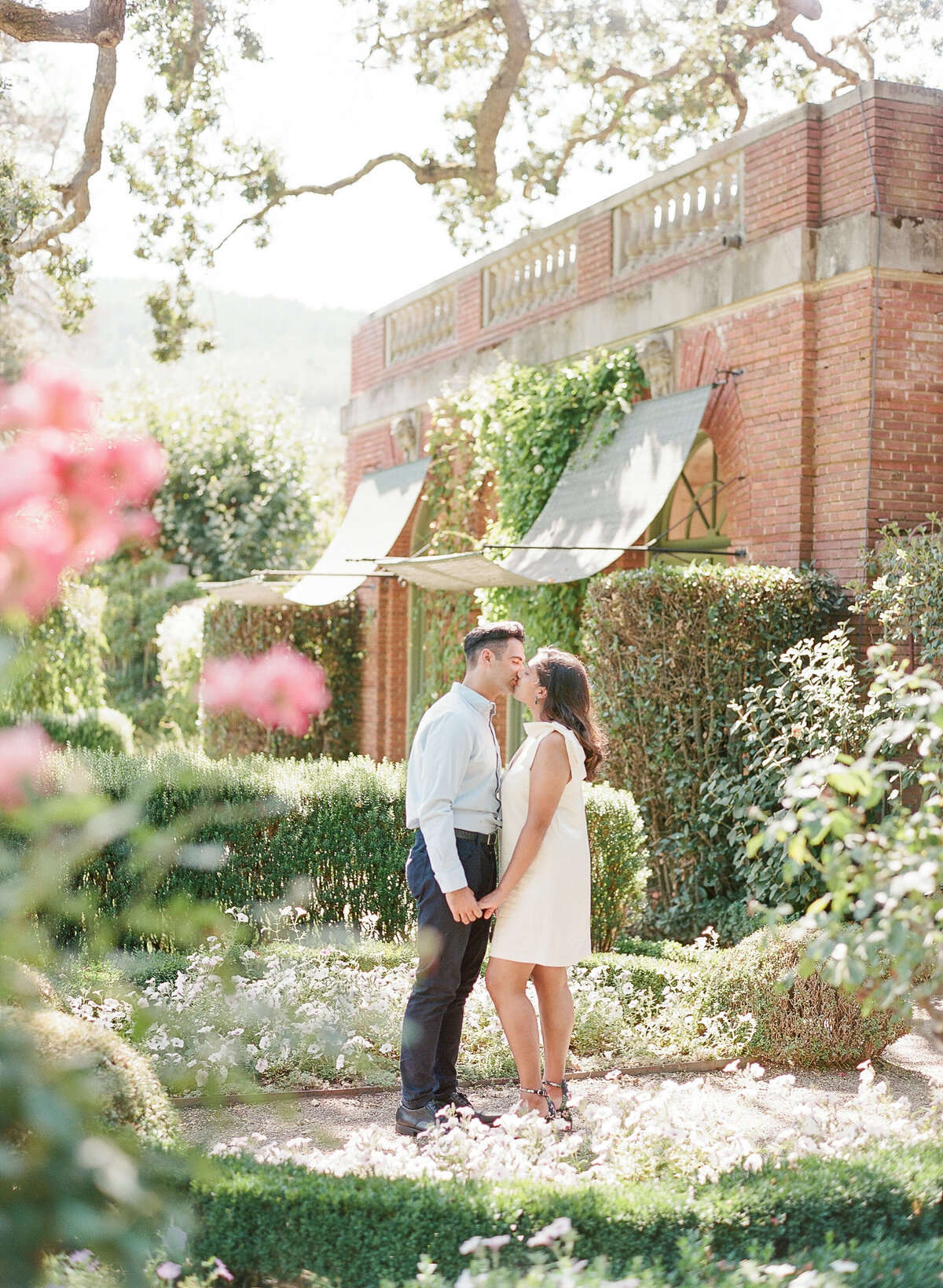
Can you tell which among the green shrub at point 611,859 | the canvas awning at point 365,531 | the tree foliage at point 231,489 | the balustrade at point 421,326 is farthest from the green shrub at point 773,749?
the tree foliage at point 231,489

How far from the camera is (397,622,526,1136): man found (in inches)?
192

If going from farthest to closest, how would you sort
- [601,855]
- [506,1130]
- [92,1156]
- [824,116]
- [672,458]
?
[672,458] → [824,116] → [601,855] → [506,1130] → [92,1156]

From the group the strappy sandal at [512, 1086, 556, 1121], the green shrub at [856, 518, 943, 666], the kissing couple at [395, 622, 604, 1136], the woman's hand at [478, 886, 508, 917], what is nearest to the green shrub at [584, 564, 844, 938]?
the green shrub at [856, 518, 943, 666]

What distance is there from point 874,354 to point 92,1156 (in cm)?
849

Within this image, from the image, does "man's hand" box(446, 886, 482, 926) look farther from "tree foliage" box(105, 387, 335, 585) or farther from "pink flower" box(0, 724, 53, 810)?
"tree foliage" box(105, 387, 335, 585)

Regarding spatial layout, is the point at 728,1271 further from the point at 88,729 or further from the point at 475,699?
the point at 88,729

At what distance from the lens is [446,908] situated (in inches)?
194

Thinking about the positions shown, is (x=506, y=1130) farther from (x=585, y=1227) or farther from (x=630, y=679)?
(x=630, y=679)

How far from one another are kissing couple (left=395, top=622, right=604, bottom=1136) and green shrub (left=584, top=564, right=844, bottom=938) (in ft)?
12.6

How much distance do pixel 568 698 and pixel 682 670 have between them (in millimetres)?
4078

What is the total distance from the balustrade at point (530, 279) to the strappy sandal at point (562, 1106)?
911 centimetres

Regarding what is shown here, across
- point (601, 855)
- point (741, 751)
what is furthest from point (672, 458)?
point (601, 855)

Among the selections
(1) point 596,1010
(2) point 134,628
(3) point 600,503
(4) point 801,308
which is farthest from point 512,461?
(2) point 134,628

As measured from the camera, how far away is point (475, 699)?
5.00 metres
